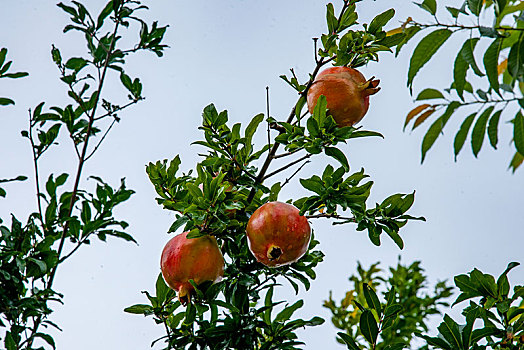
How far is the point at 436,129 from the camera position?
0.67 metres

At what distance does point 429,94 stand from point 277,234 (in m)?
0.33

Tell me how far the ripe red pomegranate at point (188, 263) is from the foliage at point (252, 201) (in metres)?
0.02

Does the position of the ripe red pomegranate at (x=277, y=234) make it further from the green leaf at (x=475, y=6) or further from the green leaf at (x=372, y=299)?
the green leaf at (x=475, y=6)

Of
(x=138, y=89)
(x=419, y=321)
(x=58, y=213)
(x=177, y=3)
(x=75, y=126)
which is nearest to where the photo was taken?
(x=58, y=213)

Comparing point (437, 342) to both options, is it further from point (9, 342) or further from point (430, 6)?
point (9, 342)

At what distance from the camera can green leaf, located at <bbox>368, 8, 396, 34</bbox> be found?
3.41 feet

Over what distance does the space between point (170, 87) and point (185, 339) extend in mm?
1242

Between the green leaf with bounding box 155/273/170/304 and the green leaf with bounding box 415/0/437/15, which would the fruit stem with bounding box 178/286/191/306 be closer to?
the green leaf with bounding box 155/273/170/304

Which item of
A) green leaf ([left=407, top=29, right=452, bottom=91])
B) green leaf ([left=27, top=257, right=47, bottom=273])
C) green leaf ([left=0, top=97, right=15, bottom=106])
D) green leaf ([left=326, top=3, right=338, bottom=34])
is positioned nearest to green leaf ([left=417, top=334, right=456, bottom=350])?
green leaf ([left=407, top=29, right=452, bottom=91])

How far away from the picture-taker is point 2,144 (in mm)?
1838

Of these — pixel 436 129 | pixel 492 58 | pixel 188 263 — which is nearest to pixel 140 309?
pixel 188 263

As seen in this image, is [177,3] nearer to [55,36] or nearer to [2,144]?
[55,36]

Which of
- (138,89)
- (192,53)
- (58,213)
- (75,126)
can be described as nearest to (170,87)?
(192,53)

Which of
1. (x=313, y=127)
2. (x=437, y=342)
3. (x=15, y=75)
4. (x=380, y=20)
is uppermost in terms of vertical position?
(x=15, y=75)
